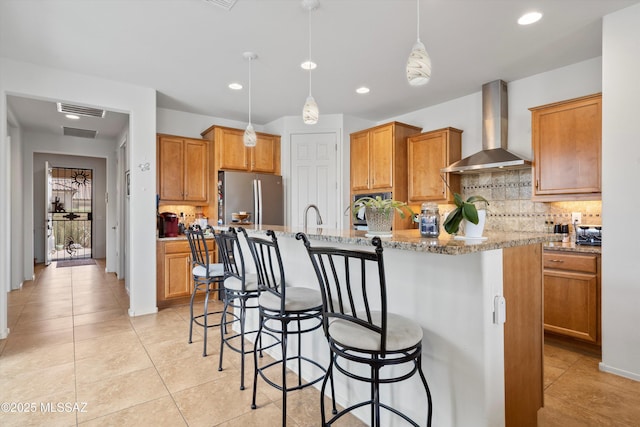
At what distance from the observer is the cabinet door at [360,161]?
488cm

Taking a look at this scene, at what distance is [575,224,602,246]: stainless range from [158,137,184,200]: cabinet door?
4.76 metres

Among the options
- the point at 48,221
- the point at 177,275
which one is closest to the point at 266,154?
the point at 177,275

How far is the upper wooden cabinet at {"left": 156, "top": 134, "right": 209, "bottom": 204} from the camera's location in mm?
4559

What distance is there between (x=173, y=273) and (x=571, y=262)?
4.35 metres

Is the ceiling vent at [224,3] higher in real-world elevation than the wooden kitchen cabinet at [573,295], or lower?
higher

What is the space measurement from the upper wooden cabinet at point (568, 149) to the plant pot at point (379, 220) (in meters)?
2.32

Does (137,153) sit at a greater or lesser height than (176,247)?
greater

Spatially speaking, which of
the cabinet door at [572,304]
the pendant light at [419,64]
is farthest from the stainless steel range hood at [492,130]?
the pendant light at [419,64]

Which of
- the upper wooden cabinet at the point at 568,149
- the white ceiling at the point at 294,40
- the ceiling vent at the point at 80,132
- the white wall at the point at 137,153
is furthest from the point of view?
the ceiling vent at the point at 80,132

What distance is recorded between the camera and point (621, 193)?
2.43 m

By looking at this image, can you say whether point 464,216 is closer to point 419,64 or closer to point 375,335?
point 375,335

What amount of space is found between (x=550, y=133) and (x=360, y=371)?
2939 mm

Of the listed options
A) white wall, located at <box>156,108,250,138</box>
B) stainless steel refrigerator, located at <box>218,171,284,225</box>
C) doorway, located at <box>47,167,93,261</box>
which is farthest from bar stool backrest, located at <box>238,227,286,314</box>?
doorway, located at <box>47,167,93,261</box>

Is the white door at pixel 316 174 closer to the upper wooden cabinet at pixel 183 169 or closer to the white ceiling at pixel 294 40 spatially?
the white ceiling at pixel 294 40
